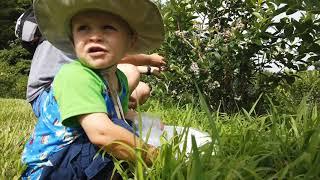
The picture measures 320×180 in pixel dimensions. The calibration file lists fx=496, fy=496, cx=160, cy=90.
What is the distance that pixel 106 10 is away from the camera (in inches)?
72.0

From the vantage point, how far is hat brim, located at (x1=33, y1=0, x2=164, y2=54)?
182cm

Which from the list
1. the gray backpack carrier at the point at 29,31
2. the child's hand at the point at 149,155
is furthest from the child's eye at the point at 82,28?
the gray backpack carrier at the point at 29,31

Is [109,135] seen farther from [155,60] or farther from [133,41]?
[155,60]

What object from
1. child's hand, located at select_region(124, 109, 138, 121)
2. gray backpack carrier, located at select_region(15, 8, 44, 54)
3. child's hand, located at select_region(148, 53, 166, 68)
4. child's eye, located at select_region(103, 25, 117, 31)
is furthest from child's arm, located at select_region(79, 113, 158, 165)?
child's hand, located at select_region(148, 53, 166, 68)

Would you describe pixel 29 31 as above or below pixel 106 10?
below

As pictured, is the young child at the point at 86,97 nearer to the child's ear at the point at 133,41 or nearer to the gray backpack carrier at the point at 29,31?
the child's ear at the point at 133,41

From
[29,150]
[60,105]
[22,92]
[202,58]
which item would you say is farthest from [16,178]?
[22,92]

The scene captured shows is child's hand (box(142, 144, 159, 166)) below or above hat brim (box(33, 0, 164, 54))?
below

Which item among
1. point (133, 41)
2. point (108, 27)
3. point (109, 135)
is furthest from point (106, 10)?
point (109, 135)

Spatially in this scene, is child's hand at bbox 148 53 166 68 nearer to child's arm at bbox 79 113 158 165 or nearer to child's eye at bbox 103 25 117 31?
child's eye at bbox 103 25 117 31

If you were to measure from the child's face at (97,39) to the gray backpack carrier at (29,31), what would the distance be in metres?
1.06

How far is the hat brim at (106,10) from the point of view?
1.82 meters

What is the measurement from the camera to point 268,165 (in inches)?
72.0

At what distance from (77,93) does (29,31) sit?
129 cm
